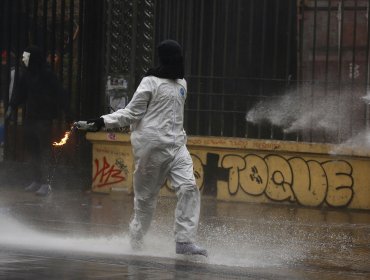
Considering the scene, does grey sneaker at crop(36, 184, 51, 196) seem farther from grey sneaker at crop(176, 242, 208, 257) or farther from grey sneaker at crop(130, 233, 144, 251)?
grey sneaker at crop(176, 242, 208, 257)

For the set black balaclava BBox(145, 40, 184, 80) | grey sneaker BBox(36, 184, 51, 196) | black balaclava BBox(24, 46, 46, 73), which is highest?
black balaclava BBox(24, 46, 46, 73)

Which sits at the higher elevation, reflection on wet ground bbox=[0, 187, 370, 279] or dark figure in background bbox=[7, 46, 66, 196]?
dark figure in background bbox=[7, 46, 66, 196]

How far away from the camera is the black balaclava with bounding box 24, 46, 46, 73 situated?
39.8ft

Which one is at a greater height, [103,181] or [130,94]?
[130,94]

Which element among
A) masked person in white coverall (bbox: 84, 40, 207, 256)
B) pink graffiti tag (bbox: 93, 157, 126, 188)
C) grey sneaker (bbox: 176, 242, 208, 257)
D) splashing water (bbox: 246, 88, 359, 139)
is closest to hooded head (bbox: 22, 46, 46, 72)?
pink graffiti tag (bbox: 93, 157, 126, 188)

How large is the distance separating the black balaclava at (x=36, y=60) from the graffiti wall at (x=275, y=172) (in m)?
1.43

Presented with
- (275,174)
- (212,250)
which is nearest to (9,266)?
(212,250)

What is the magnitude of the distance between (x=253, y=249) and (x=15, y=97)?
17.5ft

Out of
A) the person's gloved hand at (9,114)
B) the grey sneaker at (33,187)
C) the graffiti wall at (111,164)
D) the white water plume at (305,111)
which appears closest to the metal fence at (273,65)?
the white water plume at (305,111)

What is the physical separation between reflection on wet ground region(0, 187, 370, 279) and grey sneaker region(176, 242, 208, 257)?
0.07 metres

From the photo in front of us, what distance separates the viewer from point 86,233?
8.88 m

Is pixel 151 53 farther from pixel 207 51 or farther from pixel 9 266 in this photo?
pixel 9 266

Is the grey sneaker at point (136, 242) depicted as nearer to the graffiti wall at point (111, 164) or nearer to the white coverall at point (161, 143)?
the white coverall at point (161, 143)

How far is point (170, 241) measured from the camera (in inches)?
328
